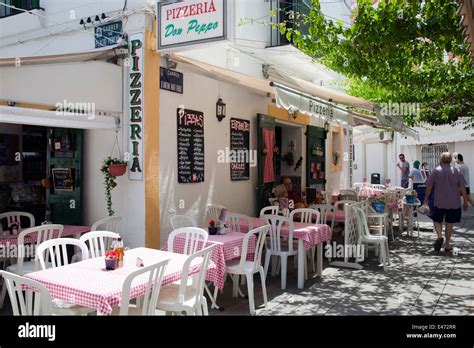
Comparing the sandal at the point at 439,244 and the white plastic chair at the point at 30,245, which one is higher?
the white plastic chair at the point at 30,245

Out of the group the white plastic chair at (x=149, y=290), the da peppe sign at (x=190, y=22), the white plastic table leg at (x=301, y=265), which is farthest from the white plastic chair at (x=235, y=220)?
the white plastic chair at (x=149, y=290)

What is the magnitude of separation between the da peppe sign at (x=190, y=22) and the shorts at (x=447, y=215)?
19.1 ft

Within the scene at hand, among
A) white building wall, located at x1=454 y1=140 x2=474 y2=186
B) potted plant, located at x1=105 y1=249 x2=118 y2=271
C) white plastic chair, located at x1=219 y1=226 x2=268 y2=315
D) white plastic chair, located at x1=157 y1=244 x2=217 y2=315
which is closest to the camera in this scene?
white plastic chair, located at x1=157 y1=244 x2=217 y2=315


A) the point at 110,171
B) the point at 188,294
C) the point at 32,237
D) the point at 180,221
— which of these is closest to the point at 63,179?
the point at 110,171

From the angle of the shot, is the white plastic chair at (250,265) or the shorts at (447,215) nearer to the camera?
the white plastic chair at (250,265)

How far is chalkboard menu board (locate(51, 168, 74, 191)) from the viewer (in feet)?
23.4

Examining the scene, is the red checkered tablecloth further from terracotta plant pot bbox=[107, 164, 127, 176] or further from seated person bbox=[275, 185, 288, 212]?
terracotta plant pot bbox=[107, 164, 127, 176]

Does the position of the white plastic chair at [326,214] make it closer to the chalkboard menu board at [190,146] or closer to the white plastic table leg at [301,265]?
the white plastic table leg at [301,265]

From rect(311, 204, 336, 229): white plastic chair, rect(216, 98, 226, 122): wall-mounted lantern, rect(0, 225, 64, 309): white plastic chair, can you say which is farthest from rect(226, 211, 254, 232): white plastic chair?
rect(0, 225, 64, 309): white plastic chair

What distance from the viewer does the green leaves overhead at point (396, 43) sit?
5.40 metres

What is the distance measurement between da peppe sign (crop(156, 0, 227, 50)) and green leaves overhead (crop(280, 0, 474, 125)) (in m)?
1.34

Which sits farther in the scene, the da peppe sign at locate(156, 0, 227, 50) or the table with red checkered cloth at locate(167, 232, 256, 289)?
the da peppe sign at locate(156, 0, 227, 50)

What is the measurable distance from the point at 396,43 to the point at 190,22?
2754 mm
